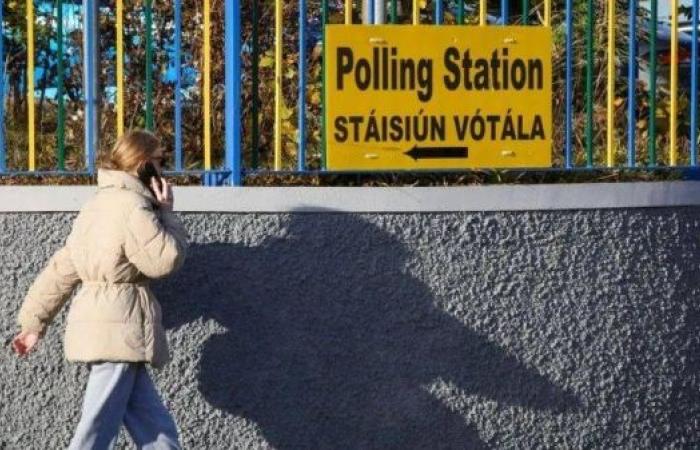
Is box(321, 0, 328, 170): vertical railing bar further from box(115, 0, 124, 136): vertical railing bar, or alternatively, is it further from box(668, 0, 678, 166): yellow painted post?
box(668, 0, 678, 166): yellow painted post

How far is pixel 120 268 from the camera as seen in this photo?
5945 mm

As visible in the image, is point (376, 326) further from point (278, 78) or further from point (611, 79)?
point (611, 79)

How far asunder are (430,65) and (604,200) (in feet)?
2.98

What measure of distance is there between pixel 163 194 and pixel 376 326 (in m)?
1.13

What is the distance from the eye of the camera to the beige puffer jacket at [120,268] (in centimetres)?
589

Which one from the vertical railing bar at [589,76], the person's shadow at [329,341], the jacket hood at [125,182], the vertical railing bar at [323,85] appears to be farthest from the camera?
the vertical railing bar at [589,76]

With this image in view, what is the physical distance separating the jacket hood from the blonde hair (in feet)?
0.10

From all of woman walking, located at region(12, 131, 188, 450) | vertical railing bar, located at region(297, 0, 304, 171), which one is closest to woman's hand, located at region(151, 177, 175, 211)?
woman walking, located at region(12, 131, 188, 450)

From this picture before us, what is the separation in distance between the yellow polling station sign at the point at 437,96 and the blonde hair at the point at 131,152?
3.00 feet

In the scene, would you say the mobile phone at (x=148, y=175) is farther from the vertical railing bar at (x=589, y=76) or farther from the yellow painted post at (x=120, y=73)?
the vertical railing bar at (x=589, y=76)

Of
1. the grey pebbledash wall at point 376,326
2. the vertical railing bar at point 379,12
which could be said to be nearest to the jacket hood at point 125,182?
the grey pebbledash wall at point 376,326

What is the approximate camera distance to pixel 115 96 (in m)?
6.90

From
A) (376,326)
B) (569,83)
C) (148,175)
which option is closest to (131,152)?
(148,175)

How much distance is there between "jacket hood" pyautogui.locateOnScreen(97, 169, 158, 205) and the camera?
19.7 ft
